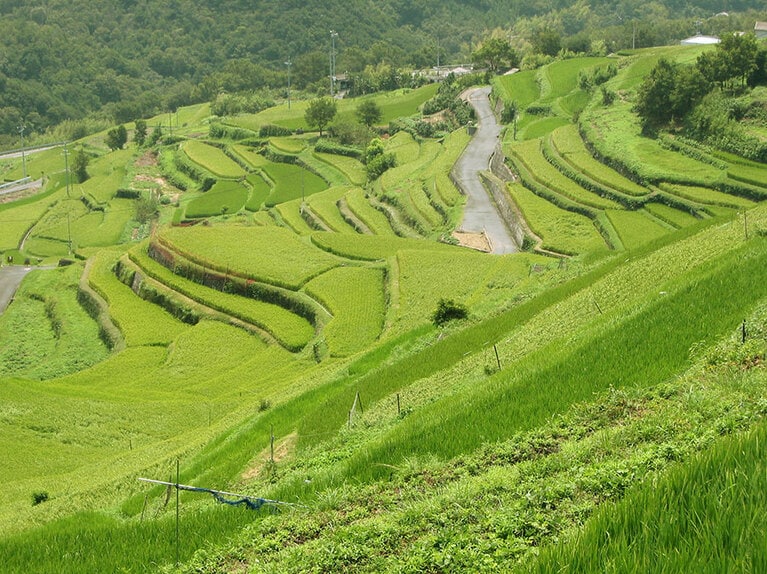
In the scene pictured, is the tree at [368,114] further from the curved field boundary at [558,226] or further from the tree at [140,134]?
the curved field boundary at [558,226]

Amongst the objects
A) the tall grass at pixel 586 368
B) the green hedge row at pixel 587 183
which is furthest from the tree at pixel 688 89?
the tall grass at pixel 586 368

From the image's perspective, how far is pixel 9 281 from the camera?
154ft

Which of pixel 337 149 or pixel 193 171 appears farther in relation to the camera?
pixel 193 171

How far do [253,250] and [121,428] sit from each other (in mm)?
17845

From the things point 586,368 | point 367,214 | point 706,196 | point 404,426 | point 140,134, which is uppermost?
point 586,368

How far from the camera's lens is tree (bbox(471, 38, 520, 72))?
8844 cm

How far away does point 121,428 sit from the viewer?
71.2 ft

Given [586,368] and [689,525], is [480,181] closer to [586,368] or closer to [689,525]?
[586,368]

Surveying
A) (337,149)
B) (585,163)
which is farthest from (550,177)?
(337,149)

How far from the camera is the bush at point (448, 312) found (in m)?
22.6

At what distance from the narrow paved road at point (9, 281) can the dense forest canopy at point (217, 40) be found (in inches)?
2805

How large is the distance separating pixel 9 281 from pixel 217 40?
11689 cm

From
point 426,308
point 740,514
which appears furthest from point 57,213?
point 740,514

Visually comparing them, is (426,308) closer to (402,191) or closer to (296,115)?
(402,191)
